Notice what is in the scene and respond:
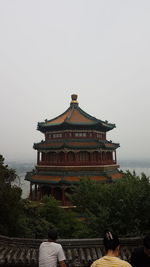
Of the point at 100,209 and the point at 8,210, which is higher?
the point at 100,209

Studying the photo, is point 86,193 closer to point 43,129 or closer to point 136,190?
point 136,190

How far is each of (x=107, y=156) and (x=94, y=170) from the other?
3831 millimetres

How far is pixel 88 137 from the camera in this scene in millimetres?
26812

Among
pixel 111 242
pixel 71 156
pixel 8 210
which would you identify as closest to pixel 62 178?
pixel 71 156

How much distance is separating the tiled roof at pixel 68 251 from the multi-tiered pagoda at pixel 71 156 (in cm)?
1566

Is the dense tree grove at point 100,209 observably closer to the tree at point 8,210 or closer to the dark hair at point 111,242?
the tree at point 8,210

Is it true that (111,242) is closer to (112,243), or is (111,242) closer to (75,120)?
(112,243)

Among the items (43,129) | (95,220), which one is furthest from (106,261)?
(43,129)

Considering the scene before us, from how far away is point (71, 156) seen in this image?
2591cm

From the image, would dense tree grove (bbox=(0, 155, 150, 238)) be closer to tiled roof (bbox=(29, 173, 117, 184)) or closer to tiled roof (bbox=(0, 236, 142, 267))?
tiled roof (bbox=(0, 236, 142, 267))

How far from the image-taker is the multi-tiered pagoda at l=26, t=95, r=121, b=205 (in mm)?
24672

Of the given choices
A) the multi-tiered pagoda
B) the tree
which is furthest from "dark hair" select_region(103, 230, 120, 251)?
the multi-tiered pagoda

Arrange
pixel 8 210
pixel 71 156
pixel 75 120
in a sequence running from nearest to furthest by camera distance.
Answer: pixel 8 210, pixel 71 156, pixel 75 120

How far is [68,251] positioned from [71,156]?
1865 cm
